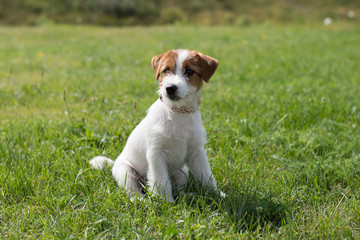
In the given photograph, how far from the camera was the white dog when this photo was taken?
3016 millimetres

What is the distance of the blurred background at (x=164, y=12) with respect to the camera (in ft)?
65.1

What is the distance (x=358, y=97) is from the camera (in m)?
6.13

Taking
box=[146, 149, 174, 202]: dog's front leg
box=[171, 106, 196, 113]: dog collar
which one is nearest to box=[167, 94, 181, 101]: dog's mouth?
box=[171, 106, 196, 113]: dog collar

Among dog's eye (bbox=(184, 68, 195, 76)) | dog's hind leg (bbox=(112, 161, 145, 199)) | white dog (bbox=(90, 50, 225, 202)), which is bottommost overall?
dog's hind leg (bbox=(112, 161, 145, 199))

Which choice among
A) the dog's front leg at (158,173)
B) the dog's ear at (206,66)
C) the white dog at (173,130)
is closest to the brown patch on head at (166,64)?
the white dog at (173,130)

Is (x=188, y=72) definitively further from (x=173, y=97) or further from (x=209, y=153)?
(x=209, y=153)

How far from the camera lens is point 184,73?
304cm

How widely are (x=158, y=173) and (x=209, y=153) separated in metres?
1.05

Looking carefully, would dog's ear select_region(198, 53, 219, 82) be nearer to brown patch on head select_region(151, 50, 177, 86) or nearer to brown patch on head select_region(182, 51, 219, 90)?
brown patch on head select_region(182, 51, 219, 90)

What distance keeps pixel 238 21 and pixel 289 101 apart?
15.2m

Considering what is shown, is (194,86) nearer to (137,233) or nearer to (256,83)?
(137,233)

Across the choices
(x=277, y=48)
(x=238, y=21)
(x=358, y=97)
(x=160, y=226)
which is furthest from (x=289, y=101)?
(x=238, y=21)

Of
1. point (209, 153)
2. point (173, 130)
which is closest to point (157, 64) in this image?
point (173, 130)

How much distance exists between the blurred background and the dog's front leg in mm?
17494
